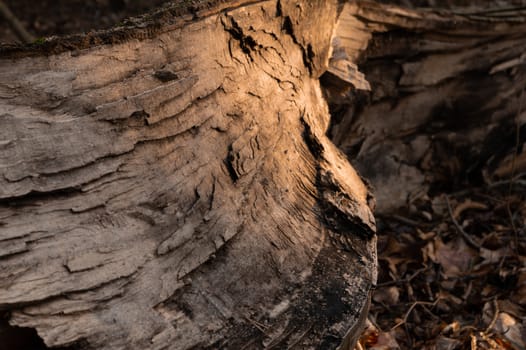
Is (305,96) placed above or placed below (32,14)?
below

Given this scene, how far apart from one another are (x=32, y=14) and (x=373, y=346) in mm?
4809

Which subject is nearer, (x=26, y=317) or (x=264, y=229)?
(x=26, y=317)

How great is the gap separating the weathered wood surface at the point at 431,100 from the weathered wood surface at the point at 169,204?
0.94 metres

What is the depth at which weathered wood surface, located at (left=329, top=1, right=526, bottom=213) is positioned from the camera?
2.54 m

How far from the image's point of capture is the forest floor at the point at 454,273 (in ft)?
6.59

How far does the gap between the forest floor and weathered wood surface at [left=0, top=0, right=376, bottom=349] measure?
2.44 ft

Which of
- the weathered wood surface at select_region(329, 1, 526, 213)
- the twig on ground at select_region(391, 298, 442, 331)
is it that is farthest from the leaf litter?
the weathered wood surface at select_region(329, 1, 526, 213)

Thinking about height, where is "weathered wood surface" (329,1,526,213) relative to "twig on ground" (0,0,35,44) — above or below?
below

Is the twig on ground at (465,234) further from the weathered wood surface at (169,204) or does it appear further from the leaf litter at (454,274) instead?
the weathered wood surface at (169,204)

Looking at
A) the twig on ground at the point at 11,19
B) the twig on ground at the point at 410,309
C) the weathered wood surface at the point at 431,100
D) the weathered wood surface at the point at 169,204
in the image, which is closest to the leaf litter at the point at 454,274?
the twig on ground at the point at 410,309

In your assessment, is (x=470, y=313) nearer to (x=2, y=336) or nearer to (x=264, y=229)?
(x=264, y=229)

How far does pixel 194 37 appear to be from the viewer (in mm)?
1484

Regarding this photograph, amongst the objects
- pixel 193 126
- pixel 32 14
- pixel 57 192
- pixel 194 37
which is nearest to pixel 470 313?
pixel 193 126

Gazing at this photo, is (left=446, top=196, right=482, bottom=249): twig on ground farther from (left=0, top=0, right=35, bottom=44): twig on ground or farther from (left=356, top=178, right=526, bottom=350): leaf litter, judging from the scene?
(left=0, top=0, right=35, bottom=44): twig on ground
